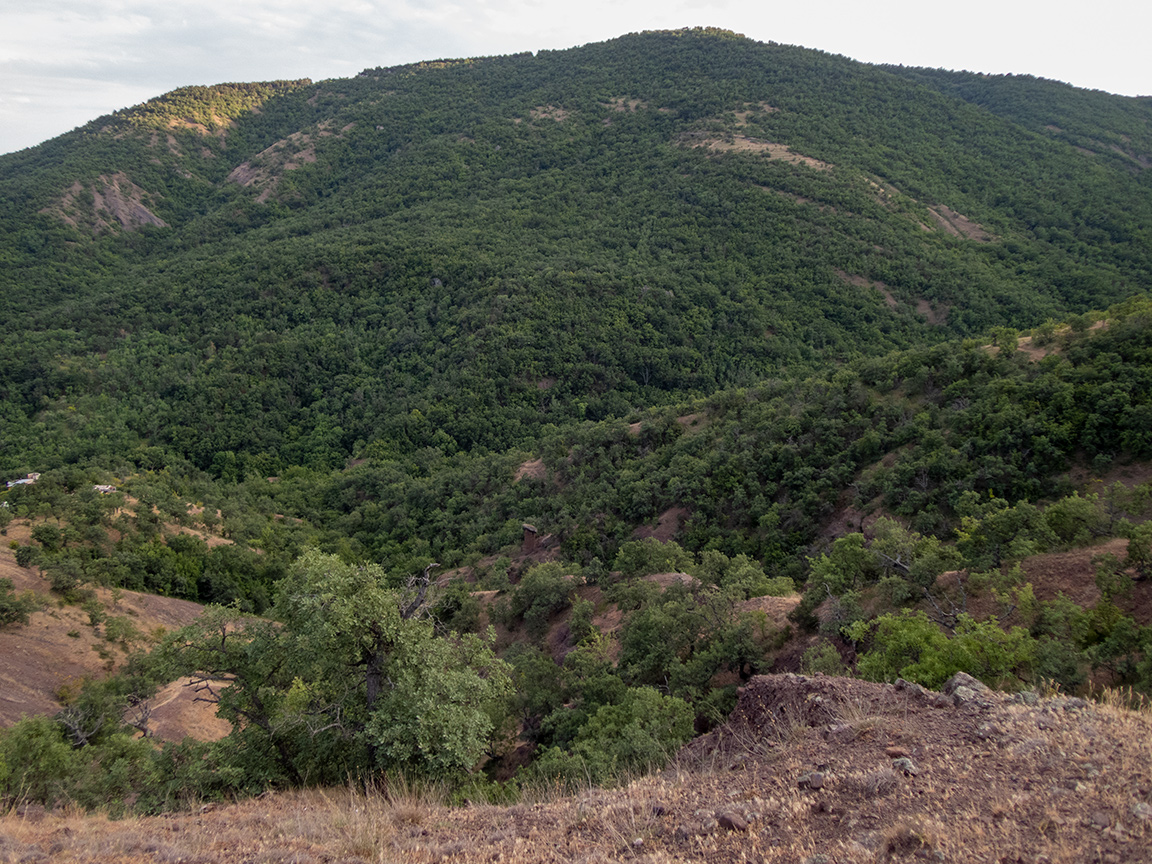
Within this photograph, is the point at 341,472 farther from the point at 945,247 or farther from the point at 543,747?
the point at 945,247

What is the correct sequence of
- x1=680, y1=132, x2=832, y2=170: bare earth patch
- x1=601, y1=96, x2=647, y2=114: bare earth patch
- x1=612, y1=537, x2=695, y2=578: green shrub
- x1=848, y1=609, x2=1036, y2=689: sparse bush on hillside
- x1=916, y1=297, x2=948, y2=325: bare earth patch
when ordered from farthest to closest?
x1=601, y1=96, x2=647, y2=114: bare earth patch → x1=680, y1=132, x2=832, y2=170: bare earth patch → x1=916, y1=297, x2=948, y2=325: bare earth patch → x1=612, y1=537, x2=695, y2=578: green shrub → x1=848, y1=609, x2=1036, y2=689: sparse bush on hillside

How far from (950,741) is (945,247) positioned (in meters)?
89.3

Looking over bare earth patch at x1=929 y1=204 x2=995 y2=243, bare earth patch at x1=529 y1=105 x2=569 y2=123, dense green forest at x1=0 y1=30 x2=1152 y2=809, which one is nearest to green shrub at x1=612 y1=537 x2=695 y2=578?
dense green forest at x1=0 y1=30 x2=1152 y2=809

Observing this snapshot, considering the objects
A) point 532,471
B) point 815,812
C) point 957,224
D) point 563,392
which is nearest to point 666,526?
point 532,471

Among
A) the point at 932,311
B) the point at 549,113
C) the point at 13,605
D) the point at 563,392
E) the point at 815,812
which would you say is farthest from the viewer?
the point at 549,113

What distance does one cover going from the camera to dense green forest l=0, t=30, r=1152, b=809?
12.4 meters

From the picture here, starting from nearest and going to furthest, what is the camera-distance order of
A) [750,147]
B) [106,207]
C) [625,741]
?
[625,741] → [750,147] → [106,207]

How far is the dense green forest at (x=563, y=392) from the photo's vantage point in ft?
40.6

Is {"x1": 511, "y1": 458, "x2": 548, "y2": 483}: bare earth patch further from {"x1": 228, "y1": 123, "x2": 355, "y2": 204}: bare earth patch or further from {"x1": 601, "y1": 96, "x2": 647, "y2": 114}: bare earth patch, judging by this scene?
{"x1": 228, "y1": 123, "x2": 355, "y2": 204}: bare earth patch

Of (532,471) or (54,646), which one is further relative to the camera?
(532,471)

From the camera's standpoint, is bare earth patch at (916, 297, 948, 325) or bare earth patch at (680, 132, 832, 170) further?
bare earth patch at (680, 132, 832, 170)

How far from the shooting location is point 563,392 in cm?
6850

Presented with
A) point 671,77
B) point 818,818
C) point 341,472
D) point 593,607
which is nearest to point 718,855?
point 818,818

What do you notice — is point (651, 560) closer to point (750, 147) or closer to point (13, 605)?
point (13, 605)
